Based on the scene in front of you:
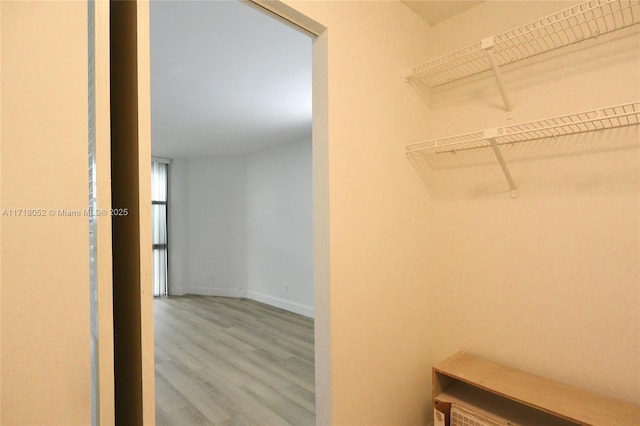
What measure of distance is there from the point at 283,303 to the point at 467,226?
166 inches

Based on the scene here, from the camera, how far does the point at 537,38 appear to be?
145 centimetres

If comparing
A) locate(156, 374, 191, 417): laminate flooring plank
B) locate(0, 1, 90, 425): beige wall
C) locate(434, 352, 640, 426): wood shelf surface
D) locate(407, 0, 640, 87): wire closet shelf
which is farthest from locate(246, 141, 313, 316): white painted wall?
locate(0, 1, 90, 425): beige wall

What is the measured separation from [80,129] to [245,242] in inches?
228

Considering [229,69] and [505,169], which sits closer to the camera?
[505,169]

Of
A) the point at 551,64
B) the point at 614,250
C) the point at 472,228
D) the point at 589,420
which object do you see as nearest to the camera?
the point at 589,420

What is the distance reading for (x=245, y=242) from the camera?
6.25 meters

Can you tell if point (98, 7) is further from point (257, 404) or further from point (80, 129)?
point (257, 404)

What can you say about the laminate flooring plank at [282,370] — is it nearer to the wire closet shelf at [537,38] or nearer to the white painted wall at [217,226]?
the wire closet shelf at [537,38]

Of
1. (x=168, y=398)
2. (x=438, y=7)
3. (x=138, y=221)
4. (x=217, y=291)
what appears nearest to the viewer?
(x=138, y=221)

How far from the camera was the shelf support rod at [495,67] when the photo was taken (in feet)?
4.51

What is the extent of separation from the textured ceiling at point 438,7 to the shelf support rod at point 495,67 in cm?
45

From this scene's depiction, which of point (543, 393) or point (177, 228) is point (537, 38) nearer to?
point (543, 393)

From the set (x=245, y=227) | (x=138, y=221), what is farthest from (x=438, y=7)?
(x=245, y=227)

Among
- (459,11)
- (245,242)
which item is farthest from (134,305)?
(245,242)
